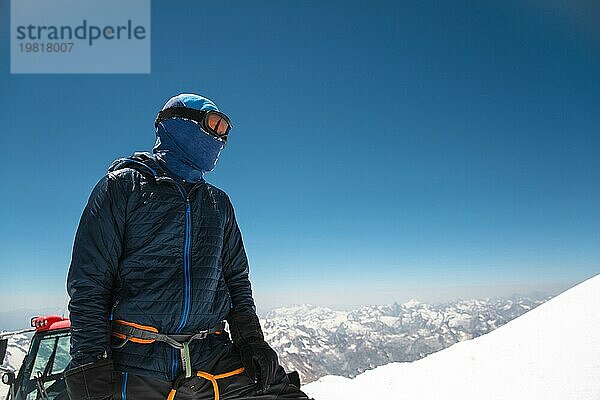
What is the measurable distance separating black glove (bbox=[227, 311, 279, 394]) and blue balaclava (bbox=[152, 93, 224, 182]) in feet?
2.60

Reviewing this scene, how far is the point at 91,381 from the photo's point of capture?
201 centimetres

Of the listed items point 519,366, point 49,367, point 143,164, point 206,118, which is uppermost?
point 206,118

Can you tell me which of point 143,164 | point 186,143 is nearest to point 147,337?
point 143,164

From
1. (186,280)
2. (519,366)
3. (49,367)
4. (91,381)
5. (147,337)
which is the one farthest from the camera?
(519,366)

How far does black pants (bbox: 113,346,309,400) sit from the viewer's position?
2.14 metres

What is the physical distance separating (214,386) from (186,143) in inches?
46.2

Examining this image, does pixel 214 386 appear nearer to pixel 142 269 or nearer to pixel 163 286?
pixel 163 286

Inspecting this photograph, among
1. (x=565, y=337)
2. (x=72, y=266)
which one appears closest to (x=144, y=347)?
(x=72, y=266)

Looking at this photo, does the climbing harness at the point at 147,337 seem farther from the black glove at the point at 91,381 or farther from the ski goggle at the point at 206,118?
the ski goggle at the point at 206,118

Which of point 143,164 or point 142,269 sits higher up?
point 143,164

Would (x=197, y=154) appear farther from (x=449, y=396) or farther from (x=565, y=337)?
(x=565, y=337)

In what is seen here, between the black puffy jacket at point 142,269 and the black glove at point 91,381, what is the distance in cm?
4

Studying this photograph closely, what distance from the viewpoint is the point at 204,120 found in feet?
8.13

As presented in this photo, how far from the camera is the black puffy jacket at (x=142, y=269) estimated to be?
84.3 inches
